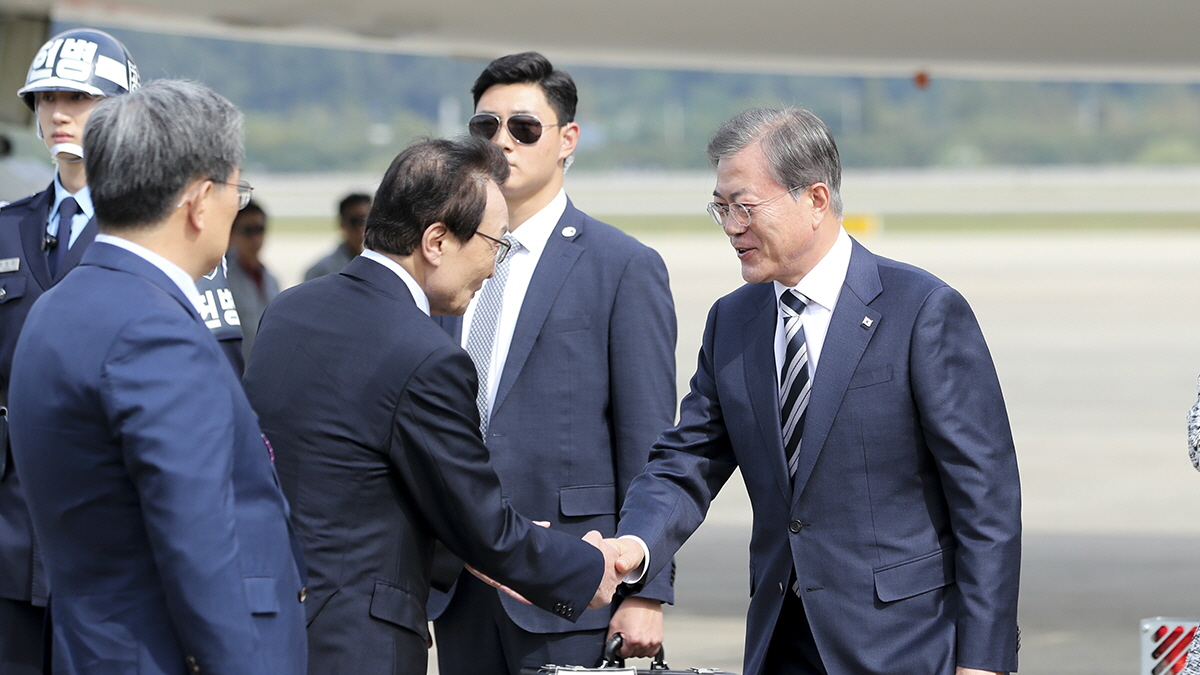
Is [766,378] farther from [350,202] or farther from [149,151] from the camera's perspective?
[350,202]

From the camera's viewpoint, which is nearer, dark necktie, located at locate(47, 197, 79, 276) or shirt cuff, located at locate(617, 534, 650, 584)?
shirt cuff, located at locate(617, 534, 650, 584)

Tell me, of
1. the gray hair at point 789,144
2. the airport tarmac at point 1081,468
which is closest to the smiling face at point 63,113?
the gray hair at point 789,144

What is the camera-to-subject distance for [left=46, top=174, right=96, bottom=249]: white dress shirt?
11.6ft

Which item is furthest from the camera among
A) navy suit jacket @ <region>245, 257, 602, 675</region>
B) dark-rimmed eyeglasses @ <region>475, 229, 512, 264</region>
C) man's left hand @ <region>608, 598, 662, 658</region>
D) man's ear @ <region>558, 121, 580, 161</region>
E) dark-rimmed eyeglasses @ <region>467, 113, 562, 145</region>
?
man's ear @ <region>558, 121, 580, 161</region>

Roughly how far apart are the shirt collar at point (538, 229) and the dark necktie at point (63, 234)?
46.8 inches

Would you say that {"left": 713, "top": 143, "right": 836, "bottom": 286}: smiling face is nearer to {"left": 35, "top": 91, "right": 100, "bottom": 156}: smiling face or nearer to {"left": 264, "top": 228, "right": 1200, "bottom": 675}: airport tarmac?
{"left": 35, "top": 91, "right": 100, "bottom": 156}: smiling face

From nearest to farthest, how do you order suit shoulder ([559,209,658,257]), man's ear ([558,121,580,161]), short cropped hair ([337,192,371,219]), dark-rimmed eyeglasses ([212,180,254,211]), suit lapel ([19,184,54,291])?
dark-rimmed eyeglasses ([212,180,254,211]) → suit lapel ([19,184,54,291]) → suit shoulder ([559,209,658,257]) → man's ear ([558,121,580,161]) → short cropped hair ([337,192,371,219])

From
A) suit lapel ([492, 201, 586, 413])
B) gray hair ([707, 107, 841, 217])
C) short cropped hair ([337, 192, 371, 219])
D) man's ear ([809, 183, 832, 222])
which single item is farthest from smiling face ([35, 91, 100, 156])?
short cropped hair ([337, 192, 371, 219])

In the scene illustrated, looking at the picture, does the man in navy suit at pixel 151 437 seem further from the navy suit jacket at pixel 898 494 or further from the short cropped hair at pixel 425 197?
the navy suit jacket at pixel 898 494

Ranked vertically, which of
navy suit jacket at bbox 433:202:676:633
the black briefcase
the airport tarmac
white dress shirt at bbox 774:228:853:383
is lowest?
the airport tarmac

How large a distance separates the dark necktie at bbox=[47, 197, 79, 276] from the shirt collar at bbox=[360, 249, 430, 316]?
1.07 metres

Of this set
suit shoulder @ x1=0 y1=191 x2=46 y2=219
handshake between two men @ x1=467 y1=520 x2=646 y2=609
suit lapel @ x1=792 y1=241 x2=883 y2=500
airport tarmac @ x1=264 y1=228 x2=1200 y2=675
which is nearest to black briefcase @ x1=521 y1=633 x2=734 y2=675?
handshake between two men @ x1=467 y1=520 x2=646 y2=609

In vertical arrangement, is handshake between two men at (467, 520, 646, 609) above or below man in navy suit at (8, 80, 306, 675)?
below

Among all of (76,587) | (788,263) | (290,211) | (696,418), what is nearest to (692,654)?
(696,418)
